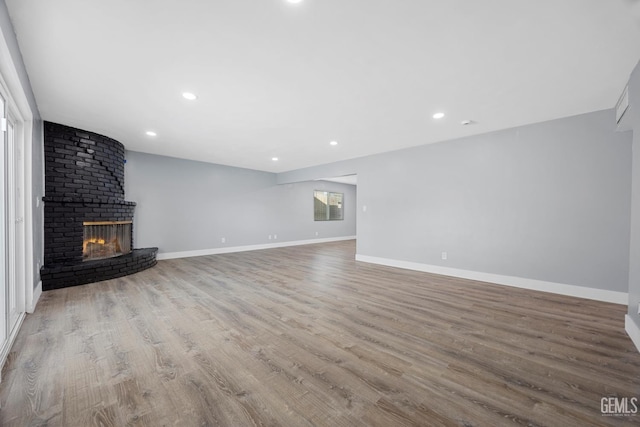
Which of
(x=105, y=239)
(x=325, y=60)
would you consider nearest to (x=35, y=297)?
(x=105, y=239)

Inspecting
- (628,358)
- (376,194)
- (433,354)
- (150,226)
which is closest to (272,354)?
(433,354)

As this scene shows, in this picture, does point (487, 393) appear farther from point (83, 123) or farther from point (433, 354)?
point (83, 123)

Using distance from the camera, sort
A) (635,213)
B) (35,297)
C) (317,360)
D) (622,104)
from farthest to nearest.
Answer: (35,297), (622,104), (635,213), (317,360)

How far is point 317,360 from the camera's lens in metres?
1.86

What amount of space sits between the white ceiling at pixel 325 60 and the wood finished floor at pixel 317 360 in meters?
2.40

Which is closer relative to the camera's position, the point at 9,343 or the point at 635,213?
the point at 9,343

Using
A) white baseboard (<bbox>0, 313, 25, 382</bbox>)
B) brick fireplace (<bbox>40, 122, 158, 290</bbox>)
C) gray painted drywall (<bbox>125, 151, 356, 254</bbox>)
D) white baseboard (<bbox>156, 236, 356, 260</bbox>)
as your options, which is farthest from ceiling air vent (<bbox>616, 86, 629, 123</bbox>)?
white baseboard (<bbox>156, 236, 356, 260</bbox>)

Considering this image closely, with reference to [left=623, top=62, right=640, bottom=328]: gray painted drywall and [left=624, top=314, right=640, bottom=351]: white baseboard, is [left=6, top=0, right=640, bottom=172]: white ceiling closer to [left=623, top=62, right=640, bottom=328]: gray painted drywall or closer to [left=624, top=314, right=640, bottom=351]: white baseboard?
[left=623, top=62, right=640, bottom=328]: gray painted drywall

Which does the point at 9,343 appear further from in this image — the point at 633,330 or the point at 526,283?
the point at 526,283

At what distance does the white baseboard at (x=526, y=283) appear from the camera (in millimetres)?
3127

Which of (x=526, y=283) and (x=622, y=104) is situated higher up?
(x=622, y=104)

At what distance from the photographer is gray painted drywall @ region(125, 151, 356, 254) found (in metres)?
5.71

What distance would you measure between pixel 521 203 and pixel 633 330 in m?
2.00

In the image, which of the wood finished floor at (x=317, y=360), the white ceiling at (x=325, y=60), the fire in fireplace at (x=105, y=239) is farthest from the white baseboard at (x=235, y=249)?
the white ceiling at (x=325, y=60)
